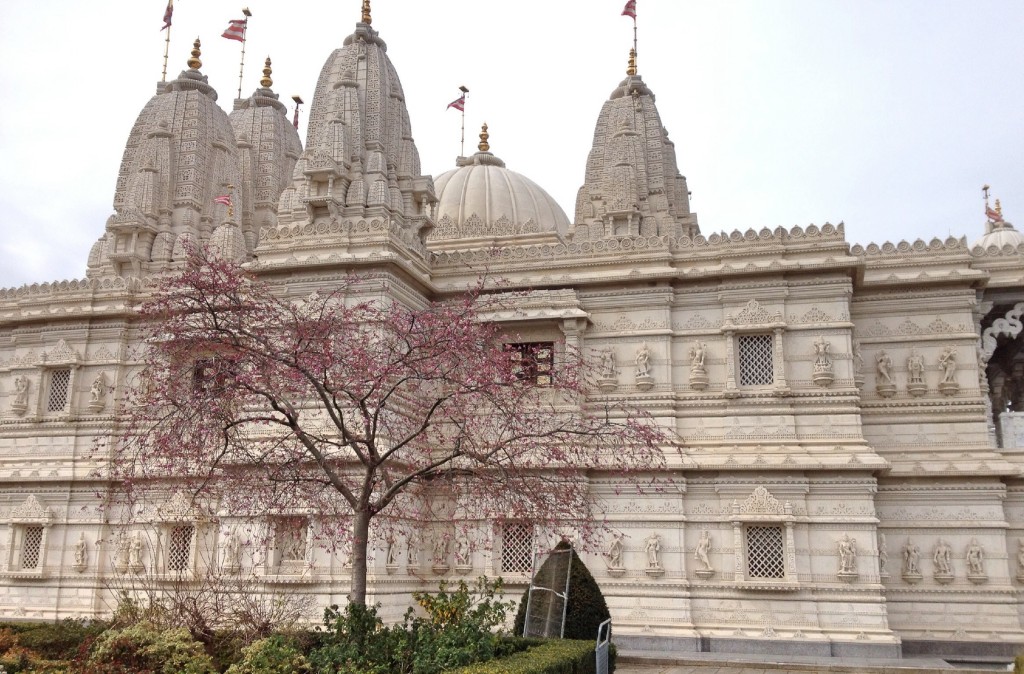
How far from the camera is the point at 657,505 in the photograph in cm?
Answer: 2117

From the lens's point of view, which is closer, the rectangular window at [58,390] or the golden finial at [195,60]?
the rectangular window at [58,390]

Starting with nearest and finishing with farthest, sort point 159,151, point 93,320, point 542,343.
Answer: point 542,343 < point 93,320 < point 159,151

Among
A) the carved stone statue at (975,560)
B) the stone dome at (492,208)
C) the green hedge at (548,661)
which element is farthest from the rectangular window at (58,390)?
the carved stone statue at (975,560)

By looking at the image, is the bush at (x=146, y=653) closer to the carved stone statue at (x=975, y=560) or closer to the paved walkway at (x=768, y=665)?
the paved walkway at (x=768, y=665)

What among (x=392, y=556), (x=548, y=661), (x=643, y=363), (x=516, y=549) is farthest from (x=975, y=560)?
(x=548, y=661)

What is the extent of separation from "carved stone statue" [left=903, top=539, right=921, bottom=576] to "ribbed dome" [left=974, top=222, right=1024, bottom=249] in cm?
1659

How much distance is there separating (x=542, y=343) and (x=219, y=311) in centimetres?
1049

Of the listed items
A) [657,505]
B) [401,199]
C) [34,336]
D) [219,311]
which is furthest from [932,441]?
[34,336]

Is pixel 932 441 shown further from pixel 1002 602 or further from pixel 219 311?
pixel 219 311

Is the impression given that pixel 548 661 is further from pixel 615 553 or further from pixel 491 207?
pixel 491 207

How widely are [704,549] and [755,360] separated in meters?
4.51

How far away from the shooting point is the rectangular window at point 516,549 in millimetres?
21703

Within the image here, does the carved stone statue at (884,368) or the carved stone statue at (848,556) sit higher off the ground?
the carved stone statue at (884,368)

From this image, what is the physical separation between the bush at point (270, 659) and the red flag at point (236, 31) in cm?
2434
